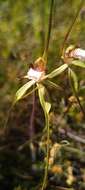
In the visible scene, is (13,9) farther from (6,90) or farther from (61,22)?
(6,90)

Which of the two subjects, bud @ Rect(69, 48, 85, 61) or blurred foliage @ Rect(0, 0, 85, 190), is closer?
bud @ Rect(69, 48, 85, 61)

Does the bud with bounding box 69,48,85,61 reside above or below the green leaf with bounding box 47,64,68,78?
above

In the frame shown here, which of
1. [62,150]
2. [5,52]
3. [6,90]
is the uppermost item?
[5,52]

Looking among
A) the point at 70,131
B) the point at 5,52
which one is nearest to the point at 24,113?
the point at 70,131

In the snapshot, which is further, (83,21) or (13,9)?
(13,9)

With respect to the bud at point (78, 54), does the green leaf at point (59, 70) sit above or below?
below

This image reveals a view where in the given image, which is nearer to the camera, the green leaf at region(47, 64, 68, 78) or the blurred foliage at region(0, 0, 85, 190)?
the green leaf at region(47, 64, 68, 78)

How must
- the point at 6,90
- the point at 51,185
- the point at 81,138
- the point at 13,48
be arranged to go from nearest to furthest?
the point at 51,185 < the point at 81,138 < the point at 6,90 < the point at 13,48

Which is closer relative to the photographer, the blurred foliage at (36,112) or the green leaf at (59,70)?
the green leaf at (59,70)
